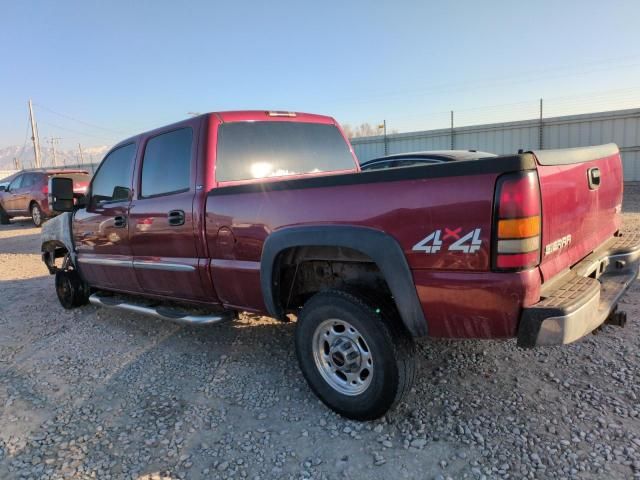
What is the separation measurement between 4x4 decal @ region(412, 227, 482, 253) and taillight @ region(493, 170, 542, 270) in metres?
0.09

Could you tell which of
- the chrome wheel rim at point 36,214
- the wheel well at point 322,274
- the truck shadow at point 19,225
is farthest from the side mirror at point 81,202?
the truck shadow at point 19,225

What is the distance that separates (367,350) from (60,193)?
3798mm

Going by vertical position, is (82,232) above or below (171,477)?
above

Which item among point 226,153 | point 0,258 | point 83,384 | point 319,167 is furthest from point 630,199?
point 0,258

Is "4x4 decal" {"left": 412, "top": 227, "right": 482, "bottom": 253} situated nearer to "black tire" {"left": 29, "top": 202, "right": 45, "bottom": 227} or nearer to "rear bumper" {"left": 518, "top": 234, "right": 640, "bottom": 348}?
"rear bumper" {"left": 518, "top": 234, "right": 640, "bottom": 348}

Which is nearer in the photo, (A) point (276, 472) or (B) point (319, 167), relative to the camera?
(A) point (276, 472)

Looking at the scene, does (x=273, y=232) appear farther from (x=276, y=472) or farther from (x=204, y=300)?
(x=276, y=472)

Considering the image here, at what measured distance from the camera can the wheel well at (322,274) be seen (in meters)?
2.79

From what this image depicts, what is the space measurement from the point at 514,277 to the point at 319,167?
2534mm

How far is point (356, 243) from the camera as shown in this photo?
8.28 feet

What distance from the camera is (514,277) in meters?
2.13

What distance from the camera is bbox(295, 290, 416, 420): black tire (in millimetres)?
2572

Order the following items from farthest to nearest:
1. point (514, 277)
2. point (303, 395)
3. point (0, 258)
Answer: point (0, 258) → point (303, 395) → point (514, 277)

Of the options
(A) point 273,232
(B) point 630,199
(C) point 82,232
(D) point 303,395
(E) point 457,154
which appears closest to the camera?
(A) point 273,232
